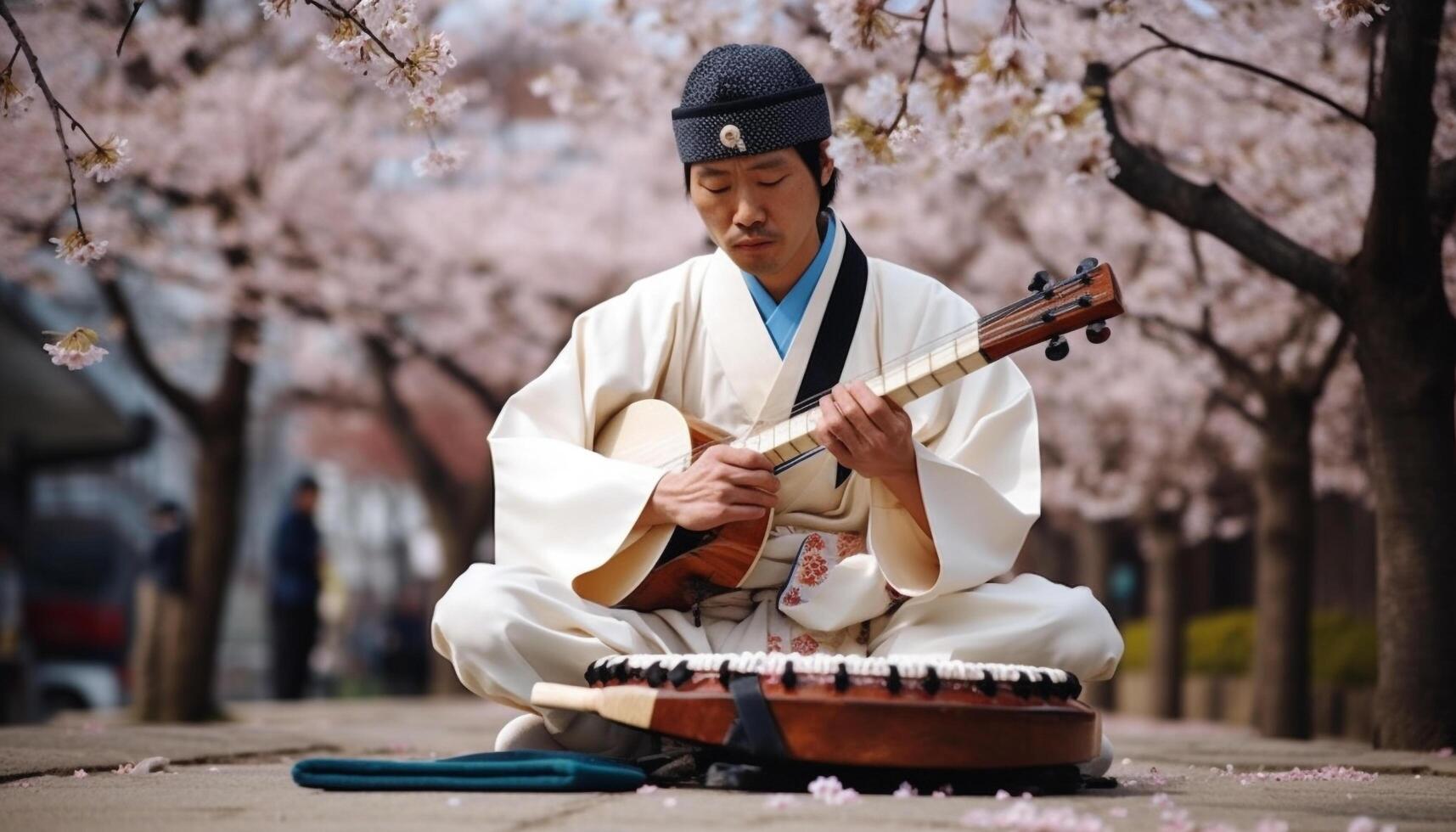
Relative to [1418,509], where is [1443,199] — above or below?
above

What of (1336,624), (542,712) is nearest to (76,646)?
(1336,624)

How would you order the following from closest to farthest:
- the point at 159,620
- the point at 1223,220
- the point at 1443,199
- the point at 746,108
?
1. the point at 746,108
2. the point at 1443,199
3. the point at 1223,220
4. the point at 159,620

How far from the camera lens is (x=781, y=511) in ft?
13.1

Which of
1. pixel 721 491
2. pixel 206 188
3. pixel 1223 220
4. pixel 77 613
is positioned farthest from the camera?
pixel 77 613

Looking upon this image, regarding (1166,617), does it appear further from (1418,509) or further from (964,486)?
(964,486)

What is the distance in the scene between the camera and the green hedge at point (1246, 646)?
10984mm

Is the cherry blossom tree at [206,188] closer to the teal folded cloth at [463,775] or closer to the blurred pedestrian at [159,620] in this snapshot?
the blurred pedestrian at [159,620]

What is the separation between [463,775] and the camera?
3262 mm

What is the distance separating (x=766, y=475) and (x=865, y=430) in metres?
0.28

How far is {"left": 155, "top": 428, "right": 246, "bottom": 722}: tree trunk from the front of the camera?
1041cm

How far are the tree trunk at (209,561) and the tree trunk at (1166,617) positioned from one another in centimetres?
696

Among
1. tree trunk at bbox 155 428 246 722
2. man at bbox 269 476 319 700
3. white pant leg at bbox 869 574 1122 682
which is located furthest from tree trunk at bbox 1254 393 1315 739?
man at bbox 269 476 319 700

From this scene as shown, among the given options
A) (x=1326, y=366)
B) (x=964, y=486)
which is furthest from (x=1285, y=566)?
(x=964, y=486)

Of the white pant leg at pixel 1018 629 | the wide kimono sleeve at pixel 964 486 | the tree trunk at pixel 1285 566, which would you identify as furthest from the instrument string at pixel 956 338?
the tree trunk at pixel 1285 566
